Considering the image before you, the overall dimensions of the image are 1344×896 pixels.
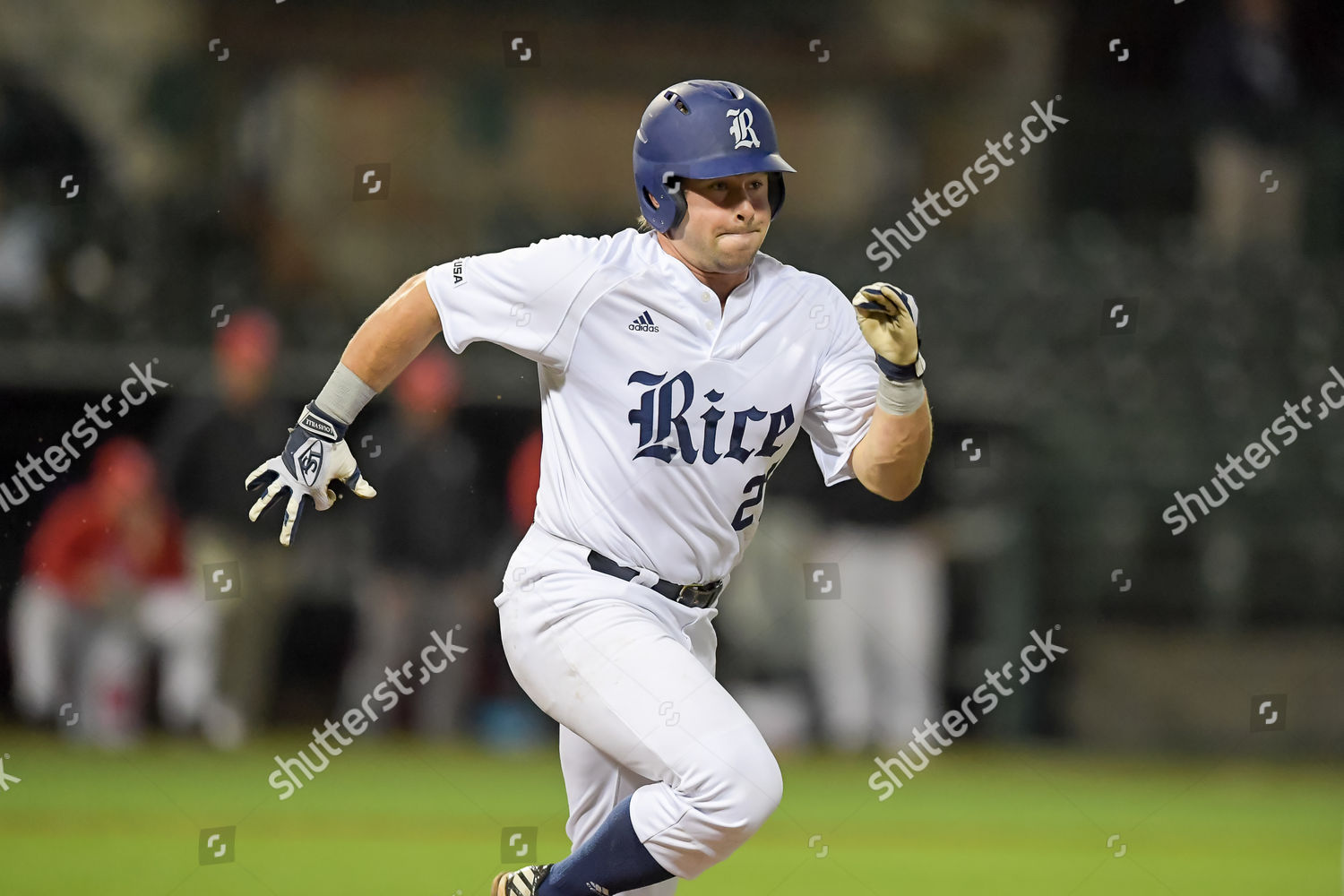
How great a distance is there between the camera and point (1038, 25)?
16250 millimetres

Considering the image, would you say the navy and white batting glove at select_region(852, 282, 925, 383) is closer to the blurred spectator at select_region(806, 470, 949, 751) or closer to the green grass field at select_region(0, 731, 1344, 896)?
the green grass field at select_region(0, 731, 1344, 896)

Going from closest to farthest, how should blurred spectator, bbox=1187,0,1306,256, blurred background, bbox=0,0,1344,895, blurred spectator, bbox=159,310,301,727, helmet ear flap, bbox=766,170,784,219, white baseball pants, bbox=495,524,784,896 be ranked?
white baseball pants, bbox=495,524,784,896, helmet ear flap, bbox=766,170,784,219, blurred background, bbox=0,0,1344,895, blurred spectator, bbox=159,310,301,727, blurred spectator, bbox=1187,0,1306,256

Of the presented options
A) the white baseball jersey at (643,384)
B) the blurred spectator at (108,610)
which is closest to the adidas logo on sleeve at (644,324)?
the white baseball jersey at (643,384)

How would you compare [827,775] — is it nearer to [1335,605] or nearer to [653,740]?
[1335,605]

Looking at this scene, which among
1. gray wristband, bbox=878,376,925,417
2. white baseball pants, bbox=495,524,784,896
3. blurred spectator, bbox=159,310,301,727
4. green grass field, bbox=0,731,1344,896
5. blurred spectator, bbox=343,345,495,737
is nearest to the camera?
white baseball pants, bbox=495,524,784,896

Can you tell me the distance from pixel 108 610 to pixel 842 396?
664 cm

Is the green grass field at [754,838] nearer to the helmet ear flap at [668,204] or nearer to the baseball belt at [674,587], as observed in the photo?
the baseball belt at [674,587]

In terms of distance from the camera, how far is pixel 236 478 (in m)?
9.98

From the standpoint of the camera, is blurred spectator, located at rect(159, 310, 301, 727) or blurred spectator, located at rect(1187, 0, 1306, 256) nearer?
blurred spectator, located at rect(159, 310, 301, 727)

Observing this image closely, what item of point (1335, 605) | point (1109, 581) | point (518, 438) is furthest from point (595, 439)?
point (1335, 605)

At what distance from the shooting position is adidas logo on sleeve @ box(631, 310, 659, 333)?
14.2 feet

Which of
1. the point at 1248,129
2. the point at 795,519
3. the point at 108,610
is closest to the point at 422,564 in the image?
the point at 108,610

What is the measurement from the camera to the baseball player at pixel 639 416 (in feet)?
13.7

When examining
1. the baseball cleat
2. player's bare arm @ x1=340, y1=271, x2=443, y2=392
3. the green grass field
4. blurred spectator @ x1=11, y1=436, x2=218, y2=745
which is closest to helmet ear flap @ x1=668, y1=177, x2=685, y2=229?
player's bare arm @ x1=340, y1=271, x2=443, y2=392
